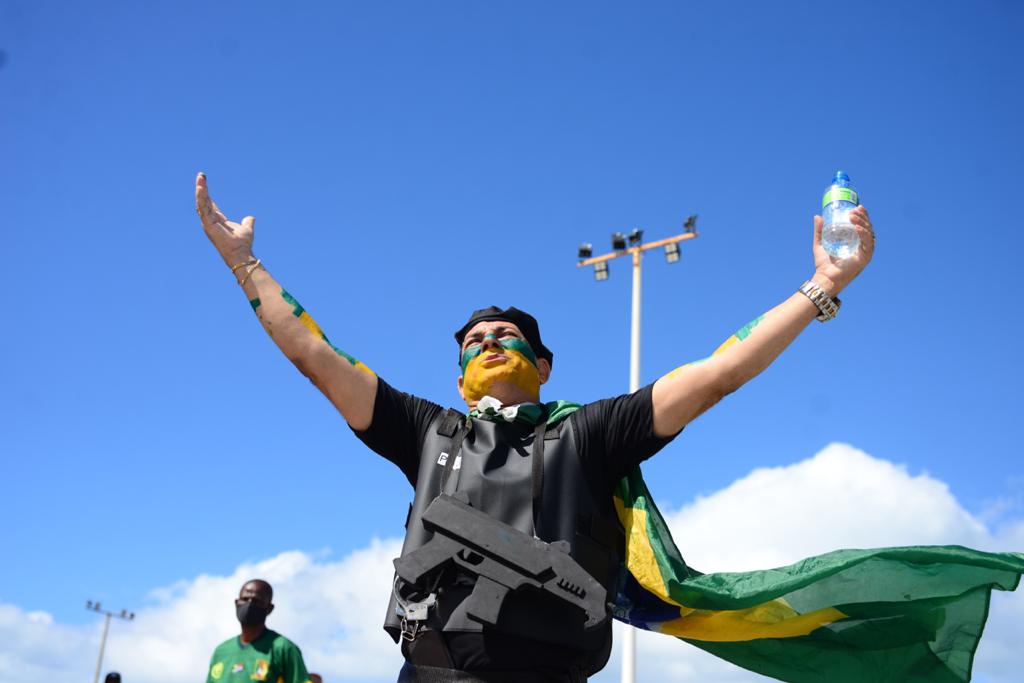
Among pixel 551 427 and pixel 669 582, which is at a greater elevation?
pixel 551 427

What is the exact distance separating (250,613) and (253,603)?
3.3 inches

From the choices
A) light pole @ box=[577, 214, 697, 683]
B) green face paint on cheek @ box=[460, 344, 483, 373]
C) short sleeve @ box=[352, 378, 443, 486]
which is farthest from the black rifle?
light pole @ box=[577, 214, 697, 683]

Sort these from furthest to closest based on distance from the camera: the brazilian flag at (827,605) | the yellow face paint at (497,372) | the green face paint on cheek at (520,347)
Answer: the green face paint on cheek at (520,347)
the yellow face paint at (497,372)
the brazilian flag at (827,605)

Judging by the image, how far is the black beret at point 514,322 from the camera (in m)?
4.46

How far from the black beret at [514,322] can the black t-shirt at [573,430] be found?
0.50m

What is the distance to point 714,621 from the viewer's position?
13.7 ft

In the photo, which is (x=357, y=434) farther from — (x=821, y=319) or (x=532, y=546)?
(x=821, y=319)

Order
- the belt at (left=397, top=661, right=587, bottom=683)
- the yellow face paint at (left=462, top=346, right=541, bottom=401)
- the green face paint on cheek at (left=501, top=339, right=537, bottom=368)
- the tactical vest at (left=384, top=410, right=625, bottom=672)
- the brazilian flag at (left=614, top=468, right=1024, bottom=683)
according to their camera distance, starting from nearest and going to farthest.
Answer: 1. the belt at (left=397, top=661, right=587, bottom=683)
2. the tactical vest at (left=384, top=410, right=625, bottom=672)
3. the brazilian flag at (left=614, top=468, right=1024, bottom=683)
4. the yellow face paint at (left=462, top=346, right=541, bottom=401)
5. the green face paint on cheek at (left=501, top=339, right=537, bottom=368)

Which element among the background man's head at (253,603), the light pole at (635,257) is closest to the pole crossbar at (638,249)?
the light pole at (635,257)

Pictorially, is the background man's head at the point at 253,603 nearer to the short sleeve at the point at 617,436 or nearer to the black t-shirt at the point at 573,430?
the black t-shirt at the point at 573,430

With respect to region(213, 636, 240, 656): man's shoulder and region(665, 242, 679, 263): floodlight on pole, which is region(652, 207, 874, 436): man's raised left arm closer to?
region(213, 636, 240, 656): man's shoulder

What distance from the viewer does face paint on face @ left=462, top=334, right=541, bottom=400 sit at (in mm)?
4199

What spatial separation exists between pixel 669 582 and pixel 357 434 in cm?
135

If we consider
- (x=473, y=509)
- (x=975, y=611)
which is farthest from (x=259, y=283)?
(x=975, y=611)
